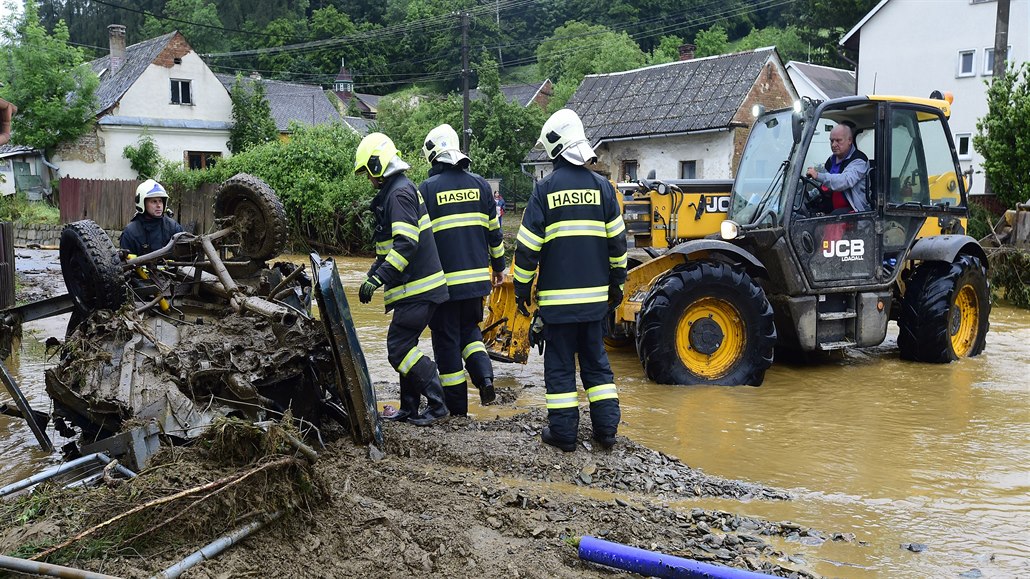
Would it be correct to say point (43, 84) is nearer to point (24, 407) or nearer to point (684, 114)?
point (684, 114)

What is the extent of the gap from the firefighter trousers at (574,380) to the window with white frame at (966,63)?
28659 millimetres

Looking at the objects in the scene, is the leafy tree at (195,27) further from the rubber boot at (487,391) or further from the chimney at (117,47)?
the rubber boot at (487,391)

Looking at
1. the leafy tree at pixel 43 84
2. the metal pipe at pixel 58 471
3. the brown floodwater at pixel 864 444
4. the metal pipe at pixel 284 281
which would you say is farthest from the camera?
the leafy tree at pixel 43 84

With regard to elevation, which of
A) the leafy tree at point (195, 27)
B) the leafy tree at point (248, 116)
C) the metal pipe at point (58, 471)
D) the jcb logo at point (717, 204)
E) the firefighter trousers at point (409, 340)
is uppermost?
the leafy tree at point (195, 27)

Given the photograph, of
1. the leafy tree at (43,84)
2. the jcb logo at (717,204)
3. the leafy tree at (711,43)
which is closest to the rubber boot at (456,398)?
the jcb logo at (717,204)

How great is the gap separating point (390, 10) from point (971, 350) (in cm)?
6881

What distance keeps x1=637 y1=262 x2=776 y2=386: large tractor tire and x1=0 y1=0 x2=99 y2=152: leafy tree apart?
32.3 meters

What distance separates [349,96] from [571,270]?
57.5 m

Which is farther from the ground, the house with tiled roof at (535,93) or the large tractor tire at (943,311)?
the house with tiled roof at (535,93)

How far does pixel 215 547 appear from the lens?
366 centimetres

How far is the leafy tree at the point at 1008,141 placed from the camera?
16.4 metres

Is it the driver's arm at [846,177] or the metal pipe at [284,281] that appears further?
the driver's arm at [846,177]

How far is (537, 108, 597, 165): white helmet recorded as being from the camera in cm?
564

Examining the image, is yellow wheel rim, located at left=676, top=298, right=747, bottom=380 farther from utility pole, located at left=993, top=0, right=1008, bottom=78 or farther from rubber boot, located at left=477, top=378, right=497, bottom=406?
utility pole, located at left=993, top=0, right=1008, bottom=78
